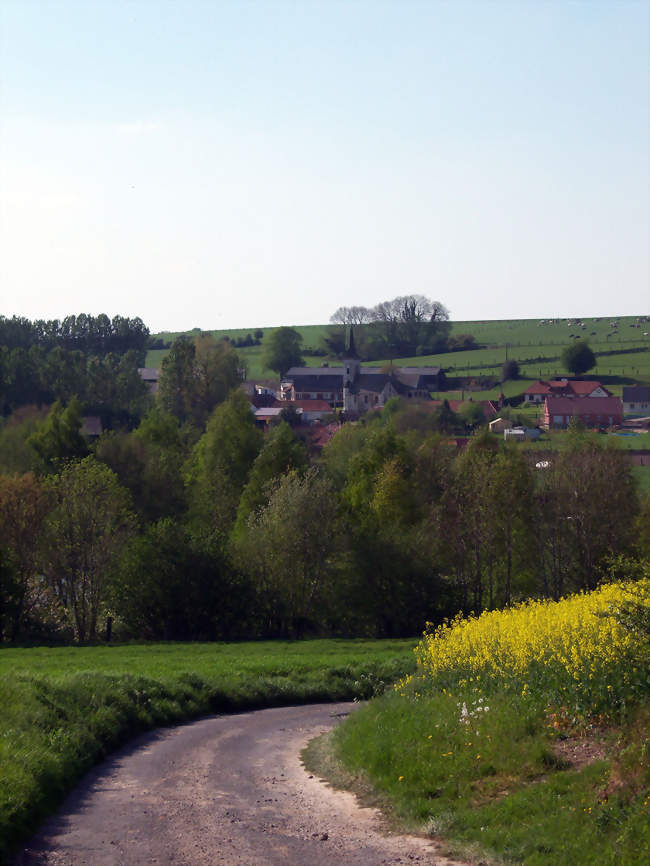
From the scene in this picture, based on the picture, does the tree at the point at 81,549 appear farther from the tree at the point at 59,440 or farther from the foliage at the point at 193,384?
the foliage at the point at 193,384

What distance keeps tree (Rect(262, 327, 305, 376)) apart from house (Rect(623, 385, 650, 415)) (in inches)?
2714

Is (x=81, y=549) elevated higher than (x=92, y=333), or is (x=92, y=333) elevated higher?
(x=92, y=333)

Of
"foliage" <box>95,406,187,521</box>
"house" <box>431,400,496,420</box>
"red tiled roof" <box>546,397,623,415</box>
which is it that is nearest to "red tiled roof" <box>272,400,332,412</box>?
"house" <box>431,400,496,420</box>

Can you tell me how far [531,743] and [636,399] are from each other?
140 meters

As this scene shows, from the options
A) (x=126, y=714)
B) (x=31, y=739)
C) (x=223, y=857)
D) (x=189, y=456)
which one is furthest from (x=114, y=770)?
(x=189, y=456)

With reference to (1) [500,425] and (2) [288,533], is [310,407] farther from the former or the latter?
(2) [288,533]

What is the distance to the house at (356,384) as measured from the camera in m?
166

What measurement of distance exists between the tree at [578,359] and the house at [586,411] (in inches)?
1232

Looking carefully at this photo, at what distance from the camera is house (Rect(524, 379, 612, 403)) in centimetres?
14927

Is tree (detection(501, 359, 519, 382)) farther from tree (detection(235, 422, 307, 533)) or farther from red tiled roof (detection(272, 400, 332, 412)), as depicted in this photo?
tree (detection(235, 422, 307, 533))

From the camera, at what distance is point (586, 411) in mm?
135750

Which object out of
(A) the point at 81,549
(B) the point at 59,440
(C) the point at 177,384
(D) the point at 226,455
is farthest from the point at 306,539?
(C) the point at 177,384

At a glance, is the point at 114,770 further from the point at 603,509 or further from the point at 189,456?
the point at 189,456

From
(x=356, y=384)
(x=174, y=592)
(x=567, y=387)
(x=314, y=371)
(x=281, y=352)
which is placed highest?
(x=281, y=352)
